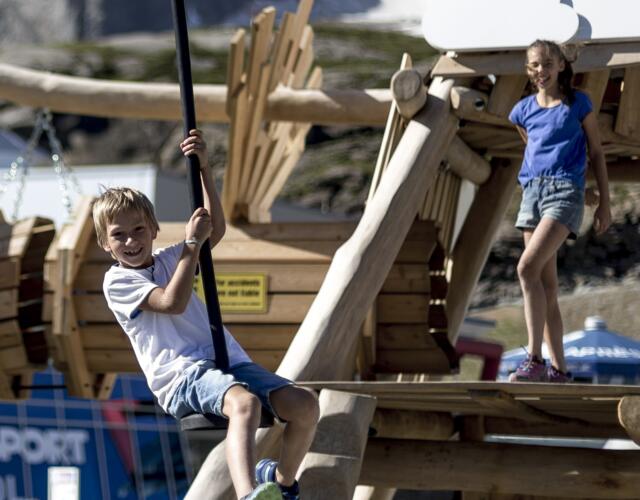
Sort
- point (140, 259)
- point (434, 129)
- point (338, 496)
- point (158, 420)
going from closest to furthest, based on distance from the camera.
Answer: point (140, 259) → point (338, 496) → point (434, 129) → point (158, 420)

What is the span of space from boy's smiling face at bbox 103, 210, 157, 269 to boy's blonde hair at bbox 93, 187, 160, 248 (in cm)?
1

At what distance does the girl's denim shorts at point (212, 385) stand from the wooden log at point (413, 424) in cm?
358

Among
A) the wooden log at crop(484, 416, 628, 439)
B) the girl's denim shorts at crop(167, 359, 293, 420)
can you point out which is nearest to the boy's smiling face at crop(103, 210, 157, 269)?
the girl's denim shorts at crop(167, 359, 293, 420)

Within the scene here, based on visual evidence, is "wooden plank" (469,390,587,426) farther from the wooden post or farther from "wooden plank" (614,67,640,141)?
"wooden plank" (614,67,640,141)

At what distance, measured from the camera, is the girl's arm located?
6293 mm

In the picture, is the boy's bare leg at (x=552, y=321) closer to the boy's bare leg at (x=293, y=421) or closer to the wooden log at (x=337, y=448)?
the wooden log at (x=337, y=448)

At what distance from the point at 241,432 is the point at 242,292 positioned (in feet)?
15.9

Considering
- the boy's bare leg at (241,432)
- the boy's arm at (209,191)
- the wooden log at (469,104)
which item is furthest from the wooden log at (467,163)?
the boy's bare leg at (241,432)

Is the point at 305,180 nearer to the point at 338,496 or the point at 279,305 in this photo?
the point at 279,305

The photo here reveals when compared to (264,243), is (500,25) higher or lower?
higher

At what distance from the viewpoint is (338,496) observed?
5.91m

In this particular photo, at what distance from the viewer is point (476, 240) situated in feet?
31.9

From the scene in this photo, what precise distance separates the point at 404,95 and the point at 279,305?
6.75 ft

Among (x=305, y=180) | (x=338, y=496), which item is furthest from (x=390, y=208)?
(x=305, y=180)
